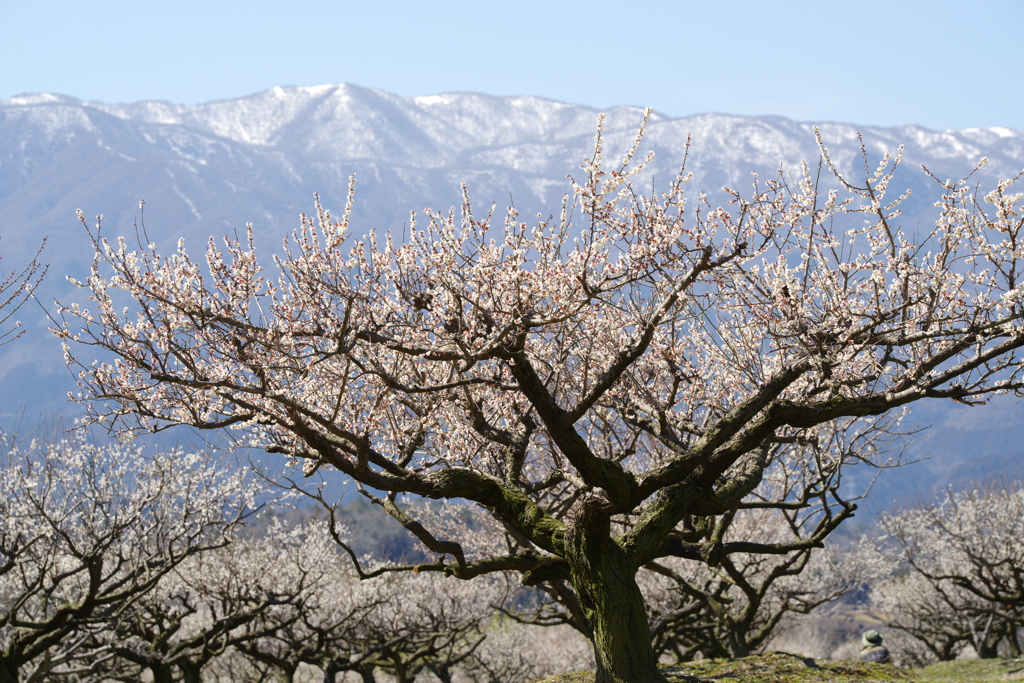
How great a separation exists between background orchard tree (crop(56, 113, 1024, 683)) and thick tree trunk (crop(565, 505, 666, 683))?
0.8 inches

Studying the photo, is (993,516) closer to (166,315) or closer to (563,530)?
(563,530)

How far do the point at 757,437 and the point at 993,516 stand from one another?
23028 millimetres

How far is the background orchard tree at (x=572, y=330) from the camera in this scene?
6.67 meters

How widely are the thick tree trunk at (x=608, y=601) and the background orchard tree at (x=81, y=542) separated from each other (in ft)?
19.7

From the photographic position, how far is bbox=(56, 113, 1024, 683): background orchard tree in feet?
21.9

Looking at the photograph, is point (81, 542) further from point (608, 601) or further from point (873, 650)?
point (873, 650)

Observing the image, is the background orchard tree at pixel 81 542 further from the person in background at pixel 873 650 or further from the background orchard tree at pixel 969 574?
the background orchard tree at pixel 969 574

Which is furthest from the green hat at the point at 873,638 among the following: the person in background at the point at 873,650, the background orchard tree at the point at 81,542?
the background orchard tree at the point at 81,542

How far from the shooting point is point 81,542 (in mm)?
15812

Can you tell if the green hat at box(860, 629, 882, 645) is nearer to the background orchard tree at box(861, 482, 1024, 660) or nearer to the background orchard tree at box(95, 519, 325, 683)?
the background orchard tree at box(861, 482, 1024, 660)

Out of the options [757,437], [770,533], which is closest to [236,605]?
[757,437]

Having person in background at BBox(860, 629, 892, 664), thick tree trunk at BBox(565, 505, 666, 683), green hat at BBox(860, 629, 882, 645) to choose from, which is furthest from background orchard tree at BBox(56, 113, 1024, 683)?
green hat at BBox(860, 629, 882, 645)

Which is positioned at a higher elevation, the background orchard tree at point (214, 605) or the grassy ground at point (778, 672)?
the background orchard tree at point (214, 605)

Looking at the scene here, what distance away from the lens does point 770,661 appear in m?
9.20
